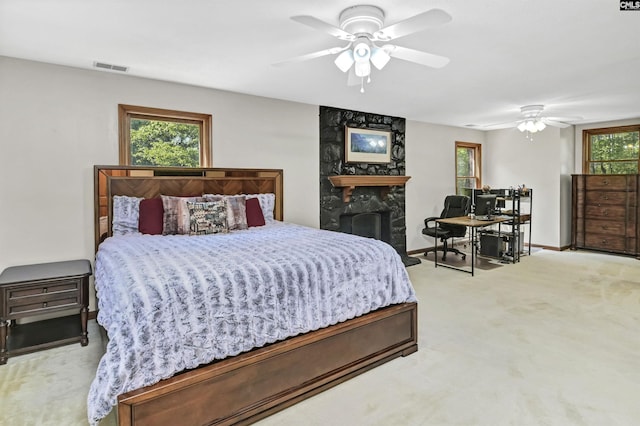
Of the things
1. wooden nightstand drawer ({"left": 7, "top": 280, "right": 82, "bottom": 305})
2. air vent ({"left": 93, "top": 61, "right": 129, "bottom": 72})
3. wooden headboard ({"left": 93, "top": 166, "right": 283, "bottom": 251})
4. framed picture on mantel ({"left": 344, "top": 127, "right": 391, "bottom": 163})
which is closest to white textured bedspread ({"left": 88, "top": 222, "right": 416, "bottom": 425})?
wooden nightstand drawer ({"left": 7, "top": 280, "right": 82, "bottom": 305})

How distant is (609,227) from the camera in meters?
6.30

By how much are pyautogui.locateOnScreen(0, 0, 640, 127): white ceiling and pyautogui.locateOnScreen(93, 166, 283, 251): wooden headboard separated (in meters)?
0.96

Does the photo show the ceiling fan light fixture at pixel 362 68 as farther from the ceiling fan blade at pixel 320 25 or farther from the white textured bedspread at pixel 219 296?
the white textured bedspread at pixel 219 296

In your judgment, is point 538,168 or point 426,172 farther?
point 538,168

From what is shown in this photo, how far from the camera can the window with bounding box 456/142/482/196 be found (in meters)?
7.38

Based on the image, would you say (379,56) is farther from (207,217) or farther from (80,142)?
(80,142)

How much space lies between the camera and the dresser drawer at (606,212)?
6143 millimetres

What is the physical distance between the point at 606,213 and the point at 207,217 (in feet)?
22.0

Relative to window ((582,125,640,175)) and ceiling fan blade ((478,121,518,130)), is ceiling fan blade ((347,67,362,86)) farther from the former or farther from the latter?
window ((582,125,640,175))

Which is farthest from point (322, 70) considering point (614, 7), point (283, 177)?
point (614, 7)

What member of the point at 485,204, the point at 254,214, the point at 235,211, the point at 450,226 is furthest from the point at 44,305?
the point at 485,204

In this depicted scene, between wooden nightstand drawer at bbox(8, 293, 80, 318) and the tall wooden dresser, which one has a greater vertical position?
the tall wooden dresser

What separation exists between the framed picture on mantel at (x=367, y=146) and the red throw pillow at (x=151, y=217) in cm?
287

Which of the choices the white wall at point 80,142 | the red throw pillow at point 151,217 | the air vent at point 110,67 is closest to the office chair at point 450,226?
the white wall at point 80,142
